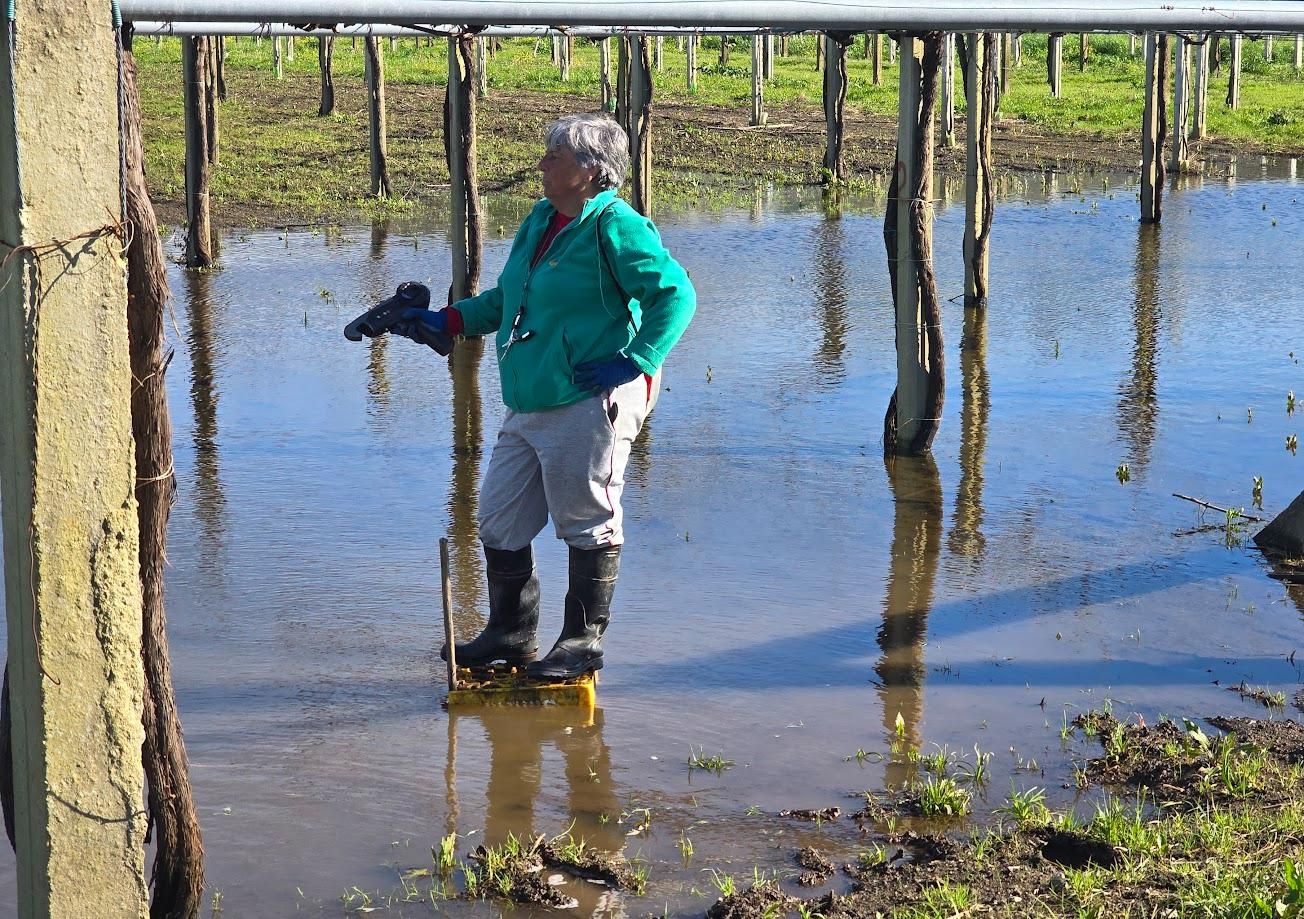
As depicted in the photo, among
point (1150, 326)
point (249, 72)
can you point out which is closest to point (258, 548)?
point (1150, 326)

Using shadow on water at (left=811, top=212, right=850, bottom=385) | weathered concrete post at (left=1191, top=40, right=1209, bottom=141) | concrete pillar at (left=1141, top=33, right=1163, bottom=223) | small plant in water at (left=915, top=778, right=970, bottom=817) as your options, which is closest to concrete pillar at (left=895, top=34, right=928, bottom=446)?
shadow on water at (left=811, top=212, right=850, bottom=385)

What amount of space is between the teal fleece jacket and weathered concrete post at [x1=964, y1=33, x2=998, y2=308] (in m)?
7.18

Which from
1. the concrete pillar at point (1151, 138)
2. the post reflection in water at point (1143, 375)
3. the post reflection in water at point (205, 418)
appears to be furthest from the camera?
the concrete pillar at point (1151, 138)

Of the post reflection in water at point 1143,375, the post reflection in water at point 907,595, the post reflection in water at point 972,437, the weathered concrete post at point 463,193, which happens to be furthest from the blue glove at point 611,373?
the weathered concrete post at point 463,193

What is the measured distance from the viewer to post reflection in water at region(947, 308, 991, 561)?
7.30m

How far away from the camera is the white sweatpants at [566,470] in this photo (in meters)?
5.07

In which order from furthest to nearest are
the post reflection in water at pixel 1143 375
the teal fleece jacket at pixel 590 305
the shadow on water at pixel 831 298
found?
the shadow on water at pixel 831 298, the post reflection in water at pixel 1143 375, the teal fleece jacket at pixel 590 305

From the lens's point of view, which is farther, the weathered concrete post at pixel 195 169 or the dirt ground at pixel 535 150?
the dirt ground at pixel 535 150

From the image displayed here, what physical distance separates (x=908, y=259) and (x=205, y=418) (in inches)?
157

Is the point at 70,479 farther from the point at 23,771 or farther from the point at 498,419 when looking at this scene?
the point at 498,419

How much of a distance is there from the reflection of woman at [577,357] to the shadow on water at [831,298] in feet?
17.4

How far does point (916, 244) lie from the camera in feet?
26.5

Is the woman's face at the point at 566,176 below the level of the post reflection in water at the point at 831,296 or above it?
above

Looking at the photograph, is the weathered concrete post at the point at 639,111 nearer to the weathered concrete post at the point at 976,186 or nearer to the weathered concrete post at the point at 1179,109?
the weathered concrete post at the point at 976,186
